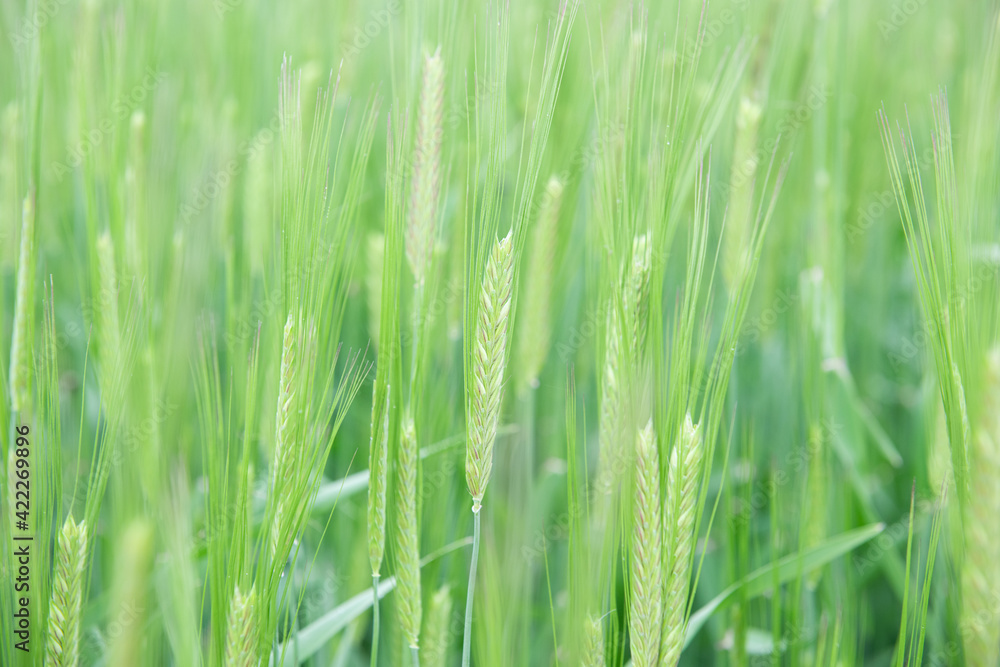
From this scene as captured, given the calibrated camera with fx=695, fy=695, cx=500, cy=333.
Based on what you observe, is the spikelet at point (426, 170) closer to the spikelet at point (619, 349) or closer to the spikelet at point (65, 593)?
the spikelet at point (619, 349)

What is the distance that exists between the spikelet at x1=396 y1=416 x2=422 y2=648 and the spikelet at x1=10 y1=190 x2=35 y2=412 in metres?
0.41

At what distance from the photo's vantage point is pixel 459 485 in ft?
3.44

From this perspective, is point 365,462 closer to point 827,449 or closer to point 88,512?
point 88,512

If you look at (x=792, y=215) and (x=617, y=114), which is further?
(x=792, y=215)

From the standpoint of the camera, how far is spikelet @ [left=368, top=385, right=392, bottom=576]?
0.61 m

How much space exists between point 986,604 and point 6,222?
1.33 metres

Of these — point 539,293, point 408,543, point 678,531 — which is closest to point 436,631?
point 408,543

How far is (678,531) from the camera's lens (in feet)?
1.96

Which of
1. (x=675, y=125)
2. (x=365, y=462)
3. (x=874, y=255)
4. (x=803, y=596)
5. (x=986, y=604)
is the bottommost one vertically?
(x=803, y=596)

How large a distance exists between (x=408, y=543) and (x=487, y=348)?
19 cm

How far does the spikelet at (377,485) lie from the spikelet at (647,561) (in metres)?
0.22

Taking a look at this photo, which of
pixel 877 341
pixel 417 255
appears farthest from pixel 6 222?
pixel 877 341

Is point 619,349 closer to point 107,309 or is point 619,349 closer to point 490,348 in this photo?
point 490,348

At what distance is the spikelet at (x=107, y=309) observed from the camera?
30.0 inches
